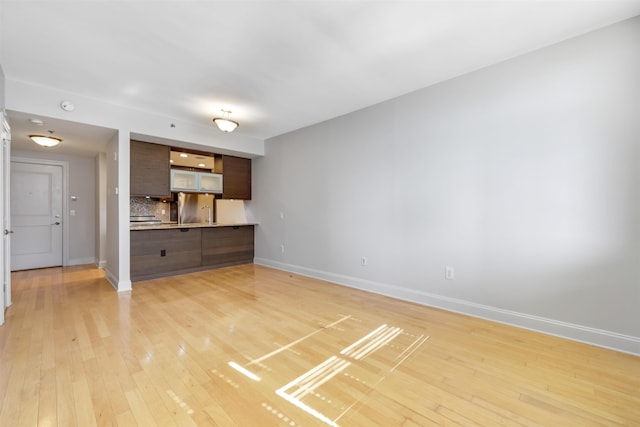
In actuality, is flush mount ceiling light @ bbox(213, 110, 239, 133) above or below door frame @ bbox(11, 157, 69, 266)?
above

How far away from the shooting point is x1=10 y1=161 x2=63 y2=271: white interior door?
5.15 metres

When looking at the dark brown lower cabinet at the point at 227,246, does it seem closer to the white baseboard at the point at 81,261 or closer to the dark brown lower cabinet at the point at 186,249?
the dark brown lower cabinet at the point at 186,249

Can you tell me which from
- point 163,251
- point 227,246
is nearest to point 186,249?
point 163,251

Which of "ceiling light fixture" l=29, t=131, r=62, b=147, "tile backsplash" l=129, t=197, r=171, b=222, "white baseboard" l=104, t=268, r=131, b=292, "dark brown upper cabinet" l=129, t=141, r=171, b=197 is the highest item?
"ceiling light fixture" l=29, t=131, r=62, b=147

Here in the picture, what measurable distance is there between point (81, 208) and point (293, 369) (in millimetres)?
6395

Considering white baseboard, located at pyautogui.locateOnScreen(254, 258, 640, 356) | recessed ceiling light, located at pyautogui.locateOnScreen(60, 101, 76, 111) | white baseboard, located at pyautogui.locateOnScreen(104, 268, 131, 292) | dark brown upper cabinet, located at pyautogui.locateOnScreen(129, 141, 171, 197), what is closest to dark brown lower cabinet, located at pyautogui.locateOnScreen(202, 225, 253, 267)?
dark brown upper cabinet, located at pyautogui.locateOnScreen(129, 141, 171, 197)

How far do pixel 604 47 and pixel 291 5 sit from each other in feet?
8.76

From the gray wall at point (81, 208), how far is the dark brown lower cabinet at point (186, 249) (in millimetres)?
2502

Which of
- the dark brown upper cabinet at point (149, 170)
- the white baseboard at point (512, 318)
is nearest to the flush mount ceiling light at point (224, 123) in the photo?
the dark brown upper cabinet at point (149, 170)

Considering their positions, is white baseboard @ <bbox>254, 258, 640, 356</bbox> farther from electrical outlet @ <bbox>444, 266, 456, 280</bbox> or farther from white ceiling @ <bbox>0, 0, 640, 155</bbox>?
white ceiling @ <bbox>0, 0, 640, 155</bbox>

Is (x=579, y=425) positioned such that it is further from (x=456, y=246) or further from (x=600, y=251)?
(x=456, y=246)

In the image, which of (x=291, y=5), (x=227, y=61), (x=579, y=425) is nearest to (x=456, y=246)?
(x=579, y=425)

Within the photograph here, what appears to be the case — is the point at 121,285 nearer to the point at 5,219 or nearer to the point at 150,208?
the point at 5,219

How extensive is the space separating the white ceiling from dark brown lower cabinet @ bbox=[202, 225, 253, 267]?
8.74 feet
